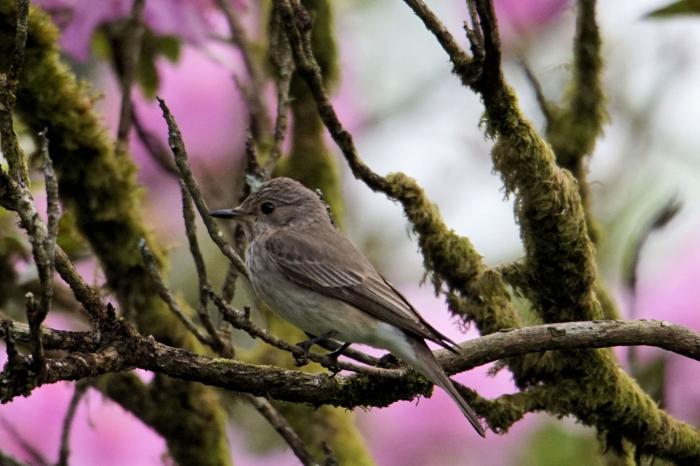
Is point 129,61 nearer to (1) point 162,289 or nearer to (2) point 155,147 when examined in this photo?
(2) point 155,147

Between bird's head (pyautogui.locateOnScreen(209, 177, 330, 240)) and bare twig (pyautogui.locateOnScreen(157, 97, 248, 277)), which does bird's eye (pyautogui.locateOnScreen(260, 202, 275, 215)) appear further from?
bare twig (pyautogui.locateOnScreen(157, 97, 248, 277))

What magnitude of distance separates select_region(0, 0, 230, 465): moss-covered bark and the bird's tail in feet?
3.78

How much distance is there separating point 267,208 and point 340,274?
490mm

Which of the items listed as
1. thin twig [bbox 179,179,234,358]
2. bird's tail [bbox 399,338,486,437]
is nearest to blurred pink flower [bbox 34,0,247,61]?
thin twig [bbox 179,179,234,358]

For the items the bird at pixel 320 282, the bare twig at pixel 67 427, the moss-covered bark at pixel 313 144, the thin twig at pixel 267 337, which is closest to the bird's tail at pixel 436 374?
the bird at pixel 320 282

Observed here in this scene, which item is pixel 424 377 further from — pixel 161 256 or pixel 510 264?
pixel 161 256

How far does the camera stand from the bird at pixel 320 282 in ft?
10.2

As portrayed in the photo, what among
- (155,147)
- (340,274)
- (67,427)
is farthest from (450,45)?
(155,147)

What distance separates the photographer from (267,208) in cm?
394

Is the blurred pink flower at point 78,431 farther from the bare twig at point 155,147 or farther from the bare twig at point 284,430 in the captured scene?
the bare twig at point 155,147

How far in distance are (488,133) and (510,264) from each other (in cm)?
40

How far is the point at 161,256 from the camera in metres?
3.85

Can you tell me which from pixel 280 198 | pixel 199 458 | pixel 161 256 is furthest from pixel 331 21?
pixel 199 458

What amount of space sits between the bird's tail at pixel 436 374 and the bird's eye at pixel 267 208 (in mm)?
1196
